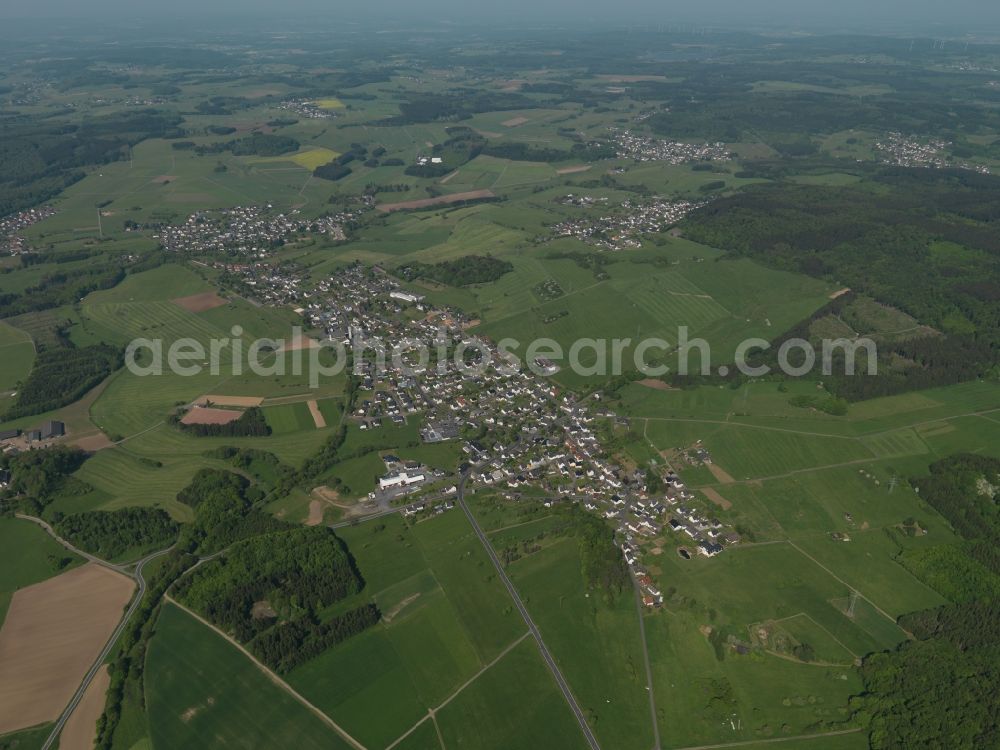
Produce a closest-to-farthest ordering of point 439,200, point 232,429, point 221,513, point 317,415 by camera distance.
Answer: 1. point 221,513
2. point 232,429
3. point 317,415
4. point 439,200

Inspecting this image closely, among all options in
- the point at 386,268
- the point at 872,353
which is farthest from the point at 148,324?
the point at 872,353

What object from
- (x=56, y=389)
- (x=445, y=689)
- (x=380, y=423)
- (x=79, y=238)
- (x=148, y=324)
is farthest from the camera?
(x=79, y=238)

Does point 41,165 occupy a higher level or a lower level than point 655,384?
higher

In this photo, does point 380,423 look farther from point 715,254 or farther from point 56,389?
point 715,254

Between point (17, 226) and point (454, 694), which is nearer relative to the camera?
point (454, 694)

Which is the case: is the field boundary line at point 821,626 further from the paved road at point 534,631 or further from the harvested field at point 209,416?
the harvested field at point 209,416

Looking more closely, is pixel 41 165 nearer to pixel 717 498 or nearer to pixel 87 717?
pixel 87 717

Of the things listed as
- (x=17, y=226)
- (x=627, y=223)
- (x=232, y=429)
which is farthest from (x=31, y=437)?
(x=627, y=223)
